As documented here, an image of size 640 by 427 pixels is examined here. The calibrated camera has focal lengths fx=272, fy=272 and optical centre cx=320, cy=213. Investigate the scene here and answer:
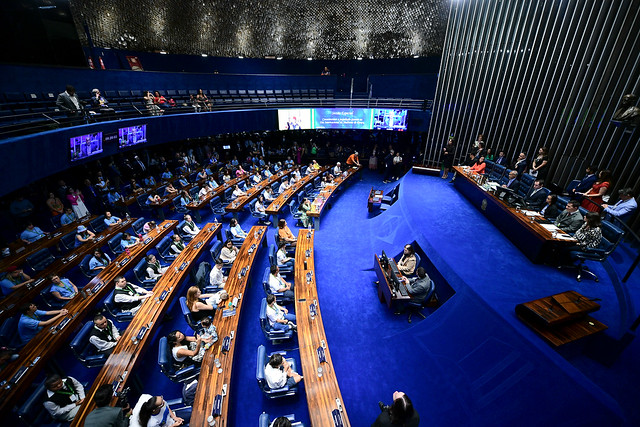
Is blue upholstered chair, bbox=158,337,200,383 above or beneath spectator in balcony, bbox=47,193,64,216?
beneath

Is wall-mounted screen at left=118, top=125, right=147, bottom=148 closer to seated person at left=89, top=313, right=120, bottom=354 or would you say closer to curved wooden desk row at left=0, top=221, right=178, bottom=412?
curved wooden desk row at left=0, top=221, right=178, bottom=412

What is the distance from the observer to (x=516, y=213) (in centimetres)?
657

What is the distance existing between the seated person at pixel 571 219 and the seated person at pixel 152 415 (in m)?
7.98

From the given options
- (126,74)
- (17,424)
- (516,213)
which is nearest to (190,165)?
(126,74)

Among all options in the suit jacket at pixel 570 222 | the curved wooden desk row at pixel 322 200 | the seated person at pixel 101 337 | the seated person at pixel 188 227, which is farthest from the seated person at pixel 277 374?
the suit jacket at pixel 570 222

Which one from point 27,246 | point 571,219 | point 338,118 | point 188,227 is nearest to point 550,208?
point 571,219

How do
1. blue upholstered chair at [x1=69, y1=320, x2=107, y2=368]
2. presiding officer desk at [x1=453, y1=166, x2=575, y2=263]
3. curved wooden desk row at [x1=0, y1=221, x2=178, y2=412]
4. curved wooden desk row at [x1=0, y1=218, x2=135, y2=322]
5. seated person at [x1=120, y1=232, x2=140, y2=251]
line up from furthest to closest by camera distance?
seated person at [x1=120, y1=232, x2=140, y2=251]
presiding officer desk at [x1=453, y1=166, x2=575, y2=263]
curved wooden desk row at [x1=0, y1=218, x2=135, y2=322]
blue upholstered chair at [x1=69, y1=320, x2=107, y2=368]
curved wooden desk row at [x1=0, y1=221, x2=178, y2=412]

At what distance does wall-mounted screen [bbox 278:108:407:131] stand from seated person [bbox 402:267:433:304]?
11745 mm

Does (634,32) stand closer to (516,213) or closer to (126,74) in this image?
(516,213)

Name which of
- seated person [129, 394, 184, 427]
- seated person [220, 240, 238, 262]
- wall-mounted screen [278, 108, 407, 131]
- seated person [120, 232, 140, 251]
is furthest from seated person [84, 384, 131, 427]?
wall-mounted screen [278, 108, 407, 131]

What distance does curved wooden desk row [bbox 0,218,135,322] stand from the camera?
5.38 metres

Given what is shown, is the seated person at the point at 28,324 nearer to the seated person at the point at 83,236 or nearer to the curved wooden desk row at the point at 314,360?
the seated person at the point at 83,236

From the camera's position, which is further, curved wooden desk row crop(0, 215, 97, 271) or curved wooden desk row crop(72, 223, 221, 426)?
curved wooden desk row crop(0, 215, 97, 271)

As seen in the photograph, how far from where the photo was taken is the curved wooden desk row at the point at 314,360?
3729 millimetres
